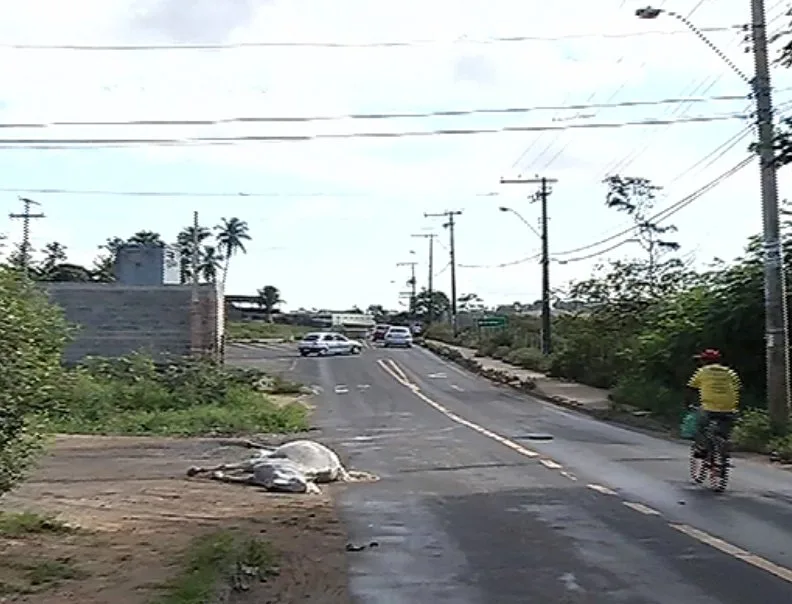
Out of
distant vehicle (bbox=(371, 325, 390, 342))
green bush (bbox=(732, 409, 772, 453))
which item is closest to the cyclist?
green bush (bbox=(732, 409, 772, 453))

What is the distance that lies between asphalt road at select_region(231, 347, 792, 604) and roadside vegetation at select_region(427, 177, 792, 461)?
4.09 metres

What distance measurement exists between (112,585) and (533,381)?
4136 cm

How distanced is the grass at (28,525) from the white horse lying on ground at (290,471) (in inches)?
180

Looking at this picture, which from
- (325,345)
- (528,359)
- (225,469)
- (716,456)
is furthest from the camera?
(325,345)

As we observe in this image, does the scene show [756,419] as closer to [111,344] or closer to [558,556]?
[558,556]

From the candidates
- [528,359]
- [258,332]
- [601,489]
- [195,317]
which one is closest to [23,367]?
[601,489]

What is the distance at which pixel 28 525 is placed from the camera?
12766 millimetres

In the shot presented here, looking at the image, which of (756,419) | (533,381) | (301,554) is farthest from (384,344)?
(301,554)

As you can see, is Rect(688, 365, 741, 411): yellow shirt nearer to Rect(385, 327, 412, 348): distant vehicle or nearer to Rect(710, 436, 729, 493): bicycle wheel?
Rect(710, 436, 729, 493): bicycle wheel

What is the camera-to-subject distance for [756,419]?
26.0m

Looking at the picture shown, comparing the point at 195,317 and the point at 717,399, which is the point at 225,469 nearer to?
the point at 717,399

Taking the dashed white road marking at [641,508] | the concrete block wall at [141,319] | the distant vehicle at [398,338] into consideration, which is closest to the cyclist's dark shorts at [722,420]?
the dashed white road marking at [641,508]

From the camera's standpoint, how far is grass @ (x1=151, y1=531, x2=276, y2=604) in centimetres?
934

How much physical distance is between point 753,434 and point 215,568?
17.0 m
